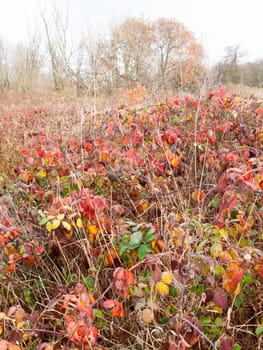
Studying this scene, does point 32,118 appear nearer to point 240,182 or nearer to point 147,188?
point 147,188

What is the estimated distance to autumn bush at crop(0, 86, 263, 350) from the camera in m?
1.02

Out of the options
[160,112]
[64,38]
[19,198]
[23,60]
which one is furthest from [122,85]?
[23,60]

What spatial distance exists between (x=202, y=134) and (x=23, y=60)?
14926 millimetres

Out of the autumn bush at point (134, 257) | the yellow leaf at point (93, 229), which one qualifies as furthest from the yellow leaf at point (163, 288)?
the yellow leaf at point (93, 229)

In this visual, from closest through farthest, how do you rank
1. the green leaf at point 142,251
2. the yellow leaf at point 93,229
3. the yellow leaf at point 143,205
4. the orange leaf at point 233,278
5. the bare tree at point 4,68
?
the orange leaf at point 233,278
the green leaf at point 142,251
the yellow leaf at point 93,229
the yellow leaf at point 143,205
the bare tree at point 4,68

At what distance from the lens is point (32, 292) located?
1544 millimetres

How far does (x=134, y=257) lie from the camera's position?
1.34 m

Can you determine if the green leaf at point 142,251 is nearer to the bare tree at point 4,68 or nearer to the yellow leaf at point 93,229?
the yellow leaf at point 93,229

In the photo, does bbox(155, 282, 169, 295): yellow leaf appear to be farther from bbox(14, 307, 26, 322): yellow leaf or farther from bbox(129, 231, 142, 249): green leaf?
bbox(14, 307, 26, 322): yellow leaf

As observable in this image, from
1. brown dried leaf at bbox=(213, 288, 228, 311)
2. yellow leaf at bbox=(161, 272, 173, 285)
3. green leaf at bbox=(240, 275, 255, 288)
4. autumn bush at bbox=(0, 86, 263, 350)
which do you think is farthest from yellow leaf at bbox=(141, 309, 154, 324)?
green leaf at bbox=(240, 275, 255, 288)

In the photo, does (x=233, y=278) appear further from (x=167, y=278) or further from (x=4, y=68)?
(x=4, y=68)

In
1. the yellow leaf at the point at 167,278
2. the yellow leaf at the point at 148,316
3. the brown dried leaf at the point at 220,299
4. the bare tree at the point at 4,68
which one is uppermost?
→ the bare tree at the point at 4,68

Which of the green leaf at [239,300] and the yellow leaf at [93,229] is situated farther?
the yellow leaf at [93,229]

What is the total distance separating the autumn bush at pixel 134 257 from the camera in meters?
1.02
